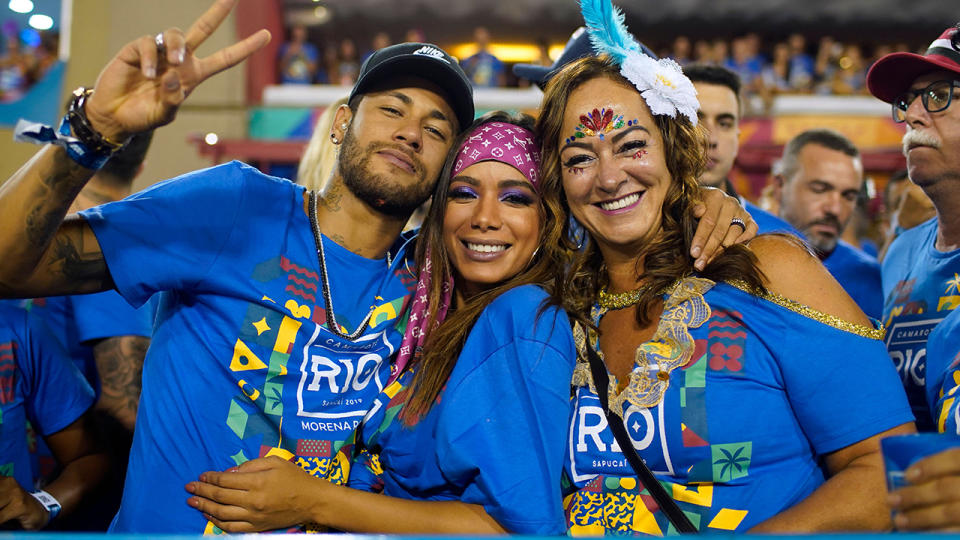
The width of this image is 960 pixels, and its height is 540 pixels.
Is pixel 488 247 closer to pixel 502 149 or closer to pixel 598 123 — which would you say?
pixel 502 149

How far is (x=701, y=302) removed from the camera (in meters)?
1.85

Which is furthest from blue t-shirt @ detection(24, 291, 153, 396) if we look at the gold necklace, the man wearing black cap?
the gold necklace

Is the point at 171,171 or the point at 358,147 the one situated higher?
the point at 171,171

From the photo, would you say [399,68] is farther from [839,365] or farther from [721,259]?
[839,365]

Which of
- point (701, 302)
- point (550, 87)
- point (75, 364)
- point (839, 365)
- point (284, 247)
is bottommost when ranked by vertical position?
point (75, 364)

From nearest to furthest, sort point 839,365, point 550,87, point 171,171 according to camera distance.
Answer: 1. point 839,365
2. point 550,87
3. point 171,171

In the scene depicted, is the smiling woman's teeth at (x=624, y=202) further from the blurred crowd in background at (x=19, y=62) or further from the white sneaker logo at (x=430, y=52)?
the blurred crowd in background at (x=19, y=62)

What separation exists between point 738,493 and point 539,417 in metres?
0.52

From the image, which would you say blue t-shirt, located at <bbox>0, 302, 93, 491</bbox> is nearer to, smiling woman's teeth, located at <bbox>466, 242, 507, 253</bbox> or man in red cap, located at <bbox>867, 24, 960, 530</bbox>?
smiling woman's teeth, located at <bbox>466, 242, 507, 253</bbox>

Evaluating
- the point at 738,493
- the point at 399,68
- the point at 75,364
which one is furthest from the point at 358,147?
the point at 738,493

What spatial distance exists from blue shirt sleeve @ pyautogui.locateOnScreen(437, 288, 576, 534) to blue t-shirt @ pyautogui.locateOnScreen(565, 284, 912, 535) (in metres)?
0.18

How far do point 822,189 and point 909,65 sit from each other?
65.2 inches

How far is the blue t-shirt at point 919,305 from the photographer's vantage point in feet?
7.18

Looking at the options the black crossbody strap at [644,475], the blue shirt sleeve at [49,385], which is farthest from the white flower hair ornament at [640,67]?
the blue shirt sleeve at [49,385]
